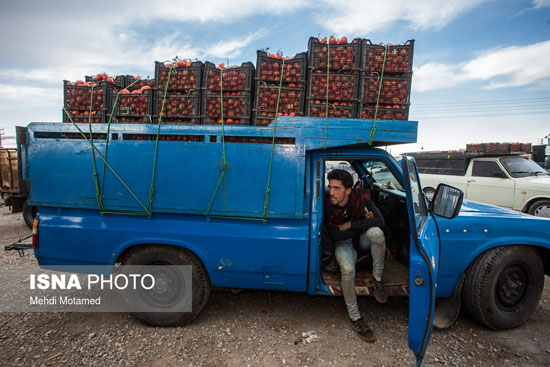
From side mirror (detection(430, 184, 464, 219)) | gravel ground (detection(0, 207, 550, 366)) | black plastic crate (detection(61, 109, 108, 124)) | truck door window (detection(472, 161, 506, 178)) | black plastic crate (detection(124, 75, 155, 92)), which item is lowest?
gravel ground (detection(0, 207, 550, 366))

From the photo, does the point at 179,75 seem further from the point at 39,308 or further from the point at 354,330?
the point at 354,330

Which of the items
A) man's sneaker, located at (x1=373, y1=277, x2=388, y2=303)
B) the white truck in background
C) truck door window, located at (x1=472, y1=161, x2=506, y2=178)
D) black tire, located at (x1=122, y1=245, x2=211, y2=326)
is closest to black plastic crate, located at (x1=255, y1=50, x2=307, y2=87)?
black tire, located at (x1=122, y1=245, x2=211, y2=326)

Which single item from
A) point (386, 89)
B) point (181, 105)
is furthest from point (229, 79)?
point (386, 89)

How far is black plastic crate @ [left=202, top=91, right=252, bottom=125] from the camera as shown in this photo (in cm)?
340

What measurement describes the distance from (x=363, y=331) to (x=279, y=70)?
312cm

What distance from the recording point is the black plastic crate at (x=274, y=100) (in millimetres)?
3414

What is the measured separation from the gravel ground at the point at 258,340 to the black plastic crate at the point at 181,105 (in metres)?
2.41

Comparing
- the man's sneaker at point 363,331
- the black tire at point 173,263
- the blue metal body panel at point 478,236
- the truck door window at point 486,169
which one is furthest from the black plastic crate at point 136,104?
the truck door window at point 486,169

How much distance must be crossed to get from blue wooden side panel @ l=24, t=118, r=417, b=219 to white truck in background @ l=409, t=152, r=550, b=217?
6915 mm

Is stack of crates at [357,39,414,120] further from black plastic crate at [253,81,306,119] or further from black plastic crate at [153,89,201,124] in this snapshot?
black plastic crate at [153,89,201,124]

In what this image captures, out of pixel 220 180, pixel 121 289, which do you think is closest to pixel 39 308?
pixel 121 289

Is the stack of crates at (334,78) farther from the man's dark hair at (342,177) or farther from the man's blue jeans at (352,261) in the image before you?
the man's blue jeans at (352,261)

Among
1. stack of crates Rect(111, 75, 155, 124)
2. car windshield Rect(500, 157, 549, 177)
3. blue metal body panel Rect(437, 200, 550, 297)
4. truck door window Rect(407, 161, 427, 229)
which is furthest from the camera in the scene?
car windshield Rect(500, 157, 549, 177)

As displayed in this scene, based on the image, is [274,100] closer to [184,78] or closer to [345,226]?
[184,78]
